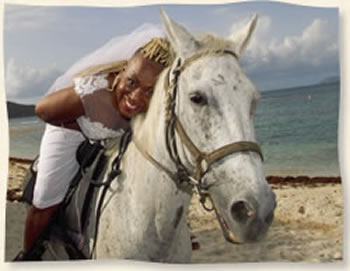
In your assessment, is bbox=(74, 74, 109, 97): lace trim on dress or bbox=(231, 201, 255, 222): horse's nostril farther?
bbox=(74, 74, 109, 97): lace trim on dress

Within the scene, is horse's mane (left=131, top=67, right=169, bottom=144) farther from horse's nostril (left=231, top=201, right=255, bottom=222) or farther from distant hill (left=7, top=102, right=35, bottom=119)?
distant hill (left=7, top=102, right=35, bottom=119)

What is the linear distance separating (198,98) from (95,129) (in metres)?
0.35

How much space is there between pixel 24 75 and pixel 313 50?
0.86 metres

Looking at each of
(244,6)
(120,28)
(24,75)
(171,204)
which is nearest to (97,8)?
(120,28)

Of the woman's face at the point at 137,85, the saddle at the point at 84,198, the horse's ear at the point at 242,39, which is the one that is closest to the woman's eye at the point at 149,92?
the woman's face at the point at 137,85

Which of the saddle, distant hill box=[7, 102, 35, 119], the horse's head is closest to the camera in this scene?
the horse's head

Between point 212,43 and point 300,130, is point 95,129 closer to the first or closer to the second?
point 212,43

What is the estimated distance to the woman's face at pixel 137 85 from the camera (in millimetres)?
1091

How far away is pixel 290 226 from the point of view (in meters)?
1.45

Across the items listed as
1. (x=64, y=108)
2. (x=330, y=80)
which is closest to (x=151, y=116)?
(x=64, y=108)

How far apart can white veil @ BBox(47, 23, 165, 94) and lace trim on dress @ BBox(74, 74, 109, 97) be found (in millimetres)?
43

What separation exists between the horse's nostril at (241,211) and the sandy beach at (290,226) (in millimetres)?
508

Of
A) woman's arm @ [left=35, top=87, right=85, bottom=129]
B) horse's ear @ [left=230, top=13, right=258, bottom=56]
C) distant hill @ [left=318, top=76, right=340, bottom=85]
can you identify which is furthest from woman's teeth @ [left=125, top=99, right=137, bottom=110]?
distant hill @ [left=318, top=76, right=340, bottom=85]

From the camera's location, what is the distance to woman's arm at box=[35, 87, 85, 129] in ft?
3.81
